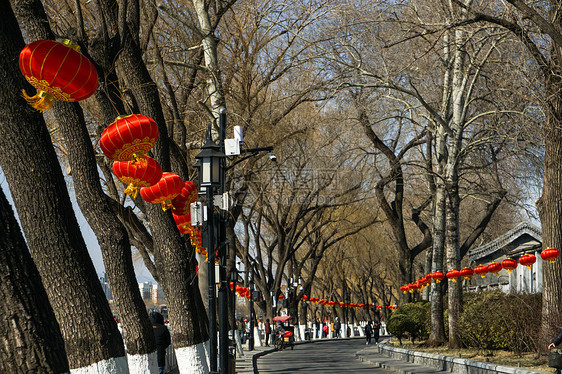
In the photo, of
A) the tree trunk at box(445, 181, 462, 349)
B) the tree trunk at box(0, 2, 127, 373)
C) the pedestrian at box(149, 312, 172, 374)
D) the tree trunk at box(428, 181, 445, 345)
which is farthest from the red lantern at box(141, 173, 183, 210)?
the tree trunk at box(428, 181, 445, 345)

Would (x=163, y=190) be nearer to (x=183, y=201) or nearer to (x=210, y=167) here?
(x=183, y=201)

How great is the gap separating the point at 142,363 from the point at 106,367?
9.74 ft

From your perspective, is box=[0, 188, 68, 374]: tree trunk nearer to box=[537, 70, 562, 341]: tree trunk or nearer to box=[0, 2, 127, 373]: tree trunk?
box=[0, 2, 127, 373]: tree trunk

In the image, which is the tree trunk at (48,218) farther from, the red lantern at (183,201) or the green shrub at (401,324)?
the green shrub at (401,324)

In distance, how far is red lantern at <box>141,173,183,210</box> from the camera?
11.7 metres

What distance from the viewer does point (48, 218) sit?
652 centimetres

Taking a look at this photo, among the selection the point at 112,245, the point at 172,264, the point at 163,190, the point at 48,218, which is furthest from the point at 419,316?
the point at 48,218

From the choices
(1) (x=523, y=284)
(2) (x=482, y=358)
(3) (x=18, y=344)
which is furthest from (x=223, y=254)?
(1) (x=523, y=284)

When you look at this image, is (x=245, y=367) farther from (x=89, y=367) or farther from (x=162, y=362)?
(x=89, y=367)

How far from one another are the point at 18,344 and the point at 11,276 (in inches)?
16.3

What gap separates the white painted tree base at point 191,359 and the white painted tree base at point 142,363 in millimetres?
1825

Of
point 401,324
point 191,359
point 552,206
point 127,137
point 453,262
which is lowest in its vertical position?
point 401,324

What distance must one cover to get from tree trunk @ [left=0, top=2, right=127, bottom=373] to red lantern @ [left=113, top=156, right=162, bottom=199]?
11.1ft

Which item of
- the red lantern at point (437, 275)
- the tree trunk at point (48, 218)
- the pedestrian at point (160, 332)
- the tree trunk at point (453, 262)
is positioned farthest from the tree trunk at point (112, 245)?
the red lantern at point (437, 275)
